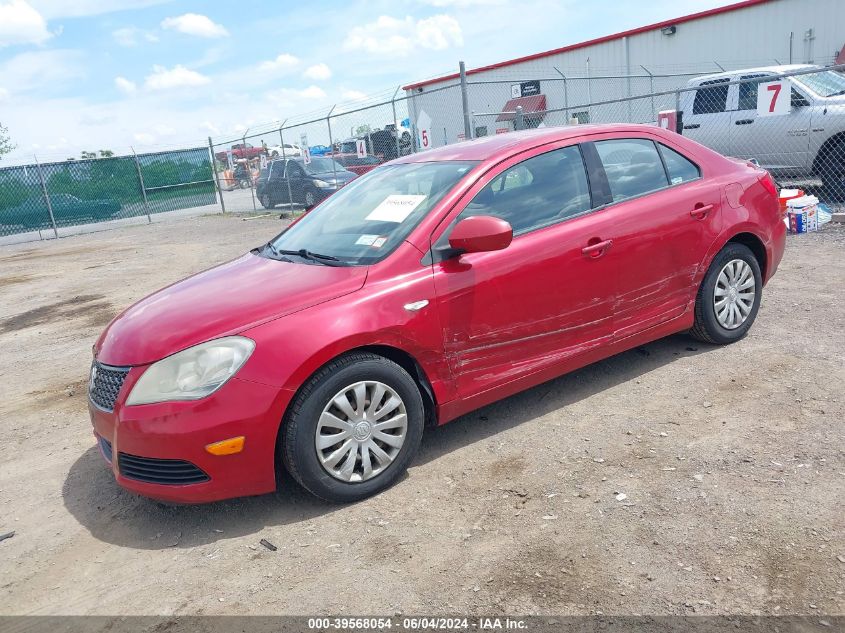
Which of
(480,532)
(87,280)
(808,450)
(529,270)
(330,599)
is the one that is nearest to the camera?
(330,599)

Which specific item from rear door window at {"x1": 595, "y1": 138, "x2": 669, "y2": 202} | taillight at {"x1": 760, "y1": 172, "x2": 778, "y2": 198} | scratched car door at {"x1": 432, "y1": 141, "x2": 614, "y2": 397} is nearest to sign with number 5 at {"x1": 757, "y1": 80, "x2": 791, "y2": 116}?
taillight at {"x1": 760, "y1": 172, "x2": 778, "y2": 198}

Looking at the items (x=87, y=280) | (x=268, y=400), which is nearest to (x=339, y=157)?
(x=87, y=280)

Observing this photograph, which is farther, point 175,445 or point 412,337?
point 412,337

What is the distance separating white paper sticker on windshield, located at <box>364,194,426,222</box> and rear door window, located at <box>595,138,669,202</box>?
125 cm

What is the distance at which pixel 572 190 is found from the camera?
4074mm

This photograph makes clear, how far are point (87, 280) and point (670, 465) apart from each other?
10199 millimetres

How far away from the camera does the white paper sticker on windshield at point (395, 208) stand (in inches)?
149

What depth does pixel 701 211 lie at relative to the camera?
443 centimetres

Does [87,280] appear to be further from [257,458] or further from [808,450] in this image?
[808,450]

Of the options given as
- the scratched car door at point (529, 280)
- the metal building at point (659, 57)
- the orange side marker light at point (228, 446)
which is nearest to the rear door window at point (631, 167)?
the scratched car door at point (529, 280)

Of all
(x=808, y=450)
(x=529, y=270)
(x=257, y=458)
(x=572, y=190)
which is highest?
(x=572, y=190)

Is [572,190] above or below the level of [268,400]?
above

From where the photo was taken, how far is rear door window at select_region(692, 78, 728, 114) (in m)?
11.6

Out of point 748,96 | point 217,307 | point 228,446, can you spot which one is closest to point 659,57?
point 748,96
